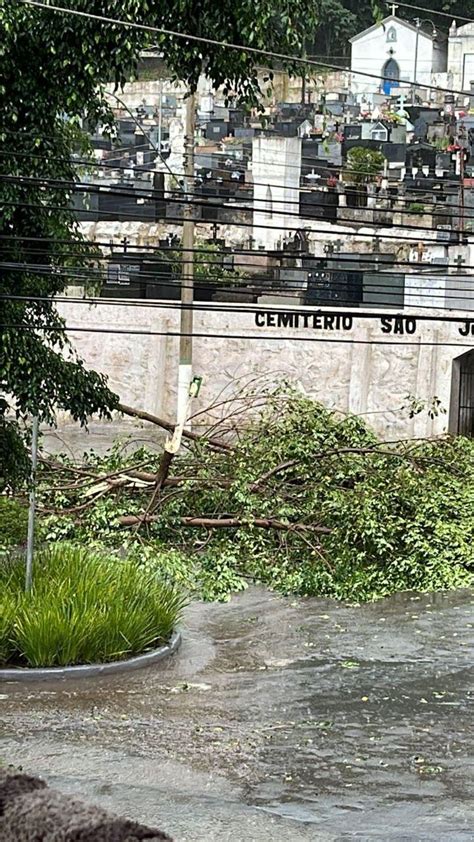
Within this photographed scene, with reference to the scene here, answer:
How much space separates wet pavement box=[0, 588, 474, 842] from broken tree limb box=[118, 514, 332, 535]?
4.54 ft

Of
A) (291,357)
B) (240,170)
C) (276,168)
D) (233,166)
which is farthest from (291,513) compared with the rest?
(233,166)

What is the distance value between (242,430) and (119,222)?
23844mm

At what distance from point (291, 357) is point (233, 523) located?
12.0 metres

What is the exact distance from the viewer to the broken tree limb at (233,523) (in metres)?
16.5

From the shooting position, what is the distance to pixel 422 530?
A: 16.4 metres

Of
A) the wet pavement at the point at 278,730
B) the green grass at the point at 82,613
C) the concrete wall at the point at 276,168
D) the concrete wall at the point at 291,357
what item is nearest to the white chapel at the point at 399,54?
the concrete wall at the point at 276,168

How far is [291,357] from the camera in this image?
28234mm

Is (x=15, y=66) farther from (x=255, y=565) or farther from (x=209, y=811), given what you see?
(x=255, y=565)

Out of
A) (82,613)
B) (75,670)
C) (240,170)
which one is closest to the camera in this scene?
(75,670)

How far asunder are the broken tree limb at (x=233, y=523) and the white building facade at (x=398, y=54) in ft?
176

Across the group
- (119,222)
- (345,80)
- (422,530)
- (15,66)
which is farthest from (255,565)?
(345,80)

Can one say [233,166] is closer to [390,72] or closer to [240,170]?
[240,170]

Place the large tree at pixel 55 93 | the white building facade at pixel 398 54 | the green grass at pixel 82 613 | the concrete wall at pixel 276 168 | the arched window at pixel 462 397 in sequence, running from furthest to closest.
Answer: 1. the white building facade at pixel 398 54
2. the concrete wall at pixel 276 168
3. the arched window at pixel 462 397
4. the green grass at pixel 82 613
5. the large tree at pixel 55 93

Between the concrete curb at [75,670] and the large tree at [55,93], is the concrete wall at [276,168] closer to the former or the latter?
the large tree at [55,93]
